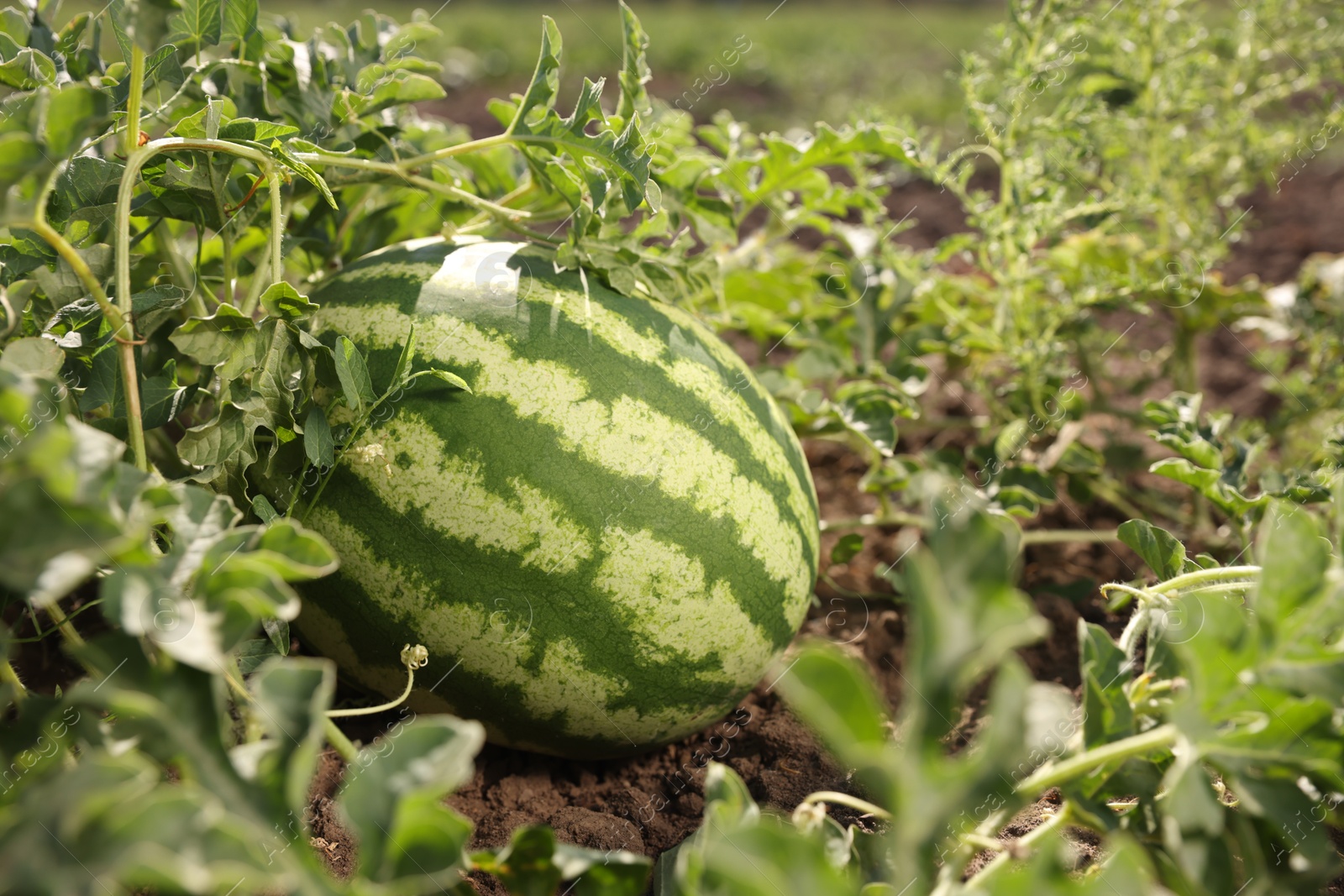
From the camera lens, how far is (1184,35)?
232 centimetres

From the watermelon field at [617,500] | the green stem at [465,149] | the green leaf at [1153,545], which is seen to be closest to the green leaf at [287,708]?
the watermelon field at [617,500]

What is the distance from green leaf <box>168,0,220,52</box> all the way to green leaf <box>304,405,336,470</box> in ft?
2.06

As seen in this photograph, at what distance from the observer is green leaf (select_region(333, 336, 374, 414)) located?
134cm

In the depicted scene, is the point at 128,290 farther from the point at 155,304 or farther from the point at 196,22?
the point at 196,22

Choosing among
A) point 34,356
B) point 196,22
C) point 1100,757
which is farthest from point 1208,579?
point 196,22

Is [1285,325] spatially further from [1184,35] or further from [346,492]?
[346,492]

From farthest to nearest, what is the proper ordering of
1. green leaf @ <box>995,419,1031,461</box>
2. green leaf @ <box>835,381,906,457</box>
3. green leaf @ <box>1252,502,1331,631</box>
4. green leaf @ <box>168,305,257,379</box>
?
green leaf @ <box>995,419,1031,461</box> → green leaf @ <box>835,381,906,457</box> → green leaf @ <box>168,305,257,379</box> → green leaf @ <box>1252,502,1331,631</box>

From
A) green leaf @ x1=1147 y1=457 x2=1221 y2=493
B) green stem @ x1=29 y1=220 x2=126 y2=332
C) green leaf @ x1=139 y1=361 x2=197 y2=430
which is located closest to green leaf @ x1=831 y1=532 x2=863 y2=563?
green leaf @ x1=1147 y1=457 x2=1221 y2=493

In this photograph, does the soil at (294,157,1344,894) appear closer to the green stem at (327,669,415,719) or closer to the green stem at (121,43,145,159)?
the green stem at (327,669,415,719)

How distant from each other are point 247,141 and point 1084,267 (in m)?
2.15

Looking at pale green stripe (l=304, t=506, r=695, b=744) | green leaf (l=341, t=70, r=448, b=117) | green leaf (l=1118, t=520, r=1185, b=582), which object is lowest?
pale green stripe (l=304, t=506, r=695, b=744)

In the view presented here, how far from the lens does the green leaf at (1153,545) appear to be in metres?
1.36

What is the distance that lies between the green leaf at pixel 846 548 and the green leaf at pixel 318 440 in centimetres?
106

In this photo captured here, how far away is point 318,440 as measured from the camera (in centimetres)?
138
